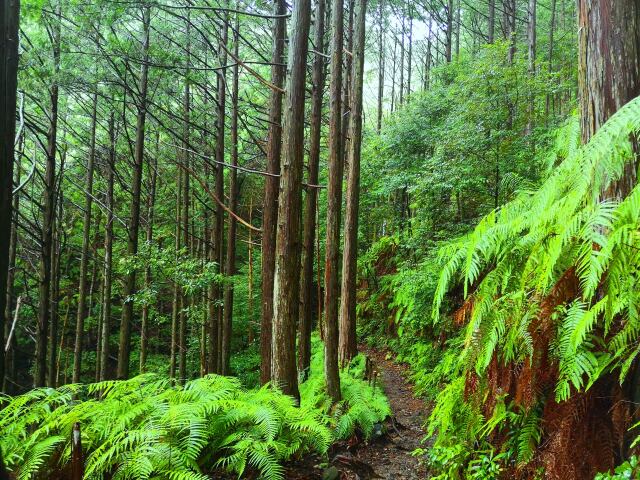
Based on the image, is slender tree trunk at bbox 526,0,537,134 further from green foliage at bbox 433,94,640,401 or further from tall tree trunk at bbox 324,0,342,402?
green foliage at bbox 433,94,640,401

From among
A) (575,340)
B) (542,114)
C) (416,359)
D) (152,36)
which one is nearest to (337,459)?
(575,340)

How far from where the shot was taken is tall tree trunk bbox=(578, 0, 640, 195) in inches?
91.4

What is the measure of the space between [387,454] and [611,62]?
502 centimetres

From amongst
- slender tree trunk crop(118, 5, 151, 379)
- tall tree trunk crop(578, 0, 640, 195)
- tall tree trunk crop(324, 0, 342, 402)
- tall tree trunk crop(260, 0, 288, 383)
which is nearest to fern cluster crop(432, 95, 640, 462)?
tall tree trunk crop(578, 0, 640, 195)

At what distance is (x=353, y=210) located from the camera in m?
8.96

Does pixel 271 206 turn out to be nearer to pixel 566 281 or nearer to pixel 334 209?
pixel 334 209

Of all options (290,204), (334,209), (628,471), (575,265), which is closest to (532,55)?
(334,209)

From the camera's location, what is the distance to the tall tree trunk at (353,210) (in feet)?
27.7

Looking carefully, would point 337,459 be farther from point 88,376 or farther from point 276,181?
point 88,376

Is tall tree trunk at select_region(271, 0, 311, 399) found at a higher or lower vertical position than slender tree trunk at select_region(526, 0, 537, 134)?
lower

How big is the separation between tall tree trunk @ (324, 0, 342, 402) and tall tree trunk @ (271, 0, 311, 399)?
1570mm

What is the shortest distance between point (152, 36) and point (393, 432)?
10375mm

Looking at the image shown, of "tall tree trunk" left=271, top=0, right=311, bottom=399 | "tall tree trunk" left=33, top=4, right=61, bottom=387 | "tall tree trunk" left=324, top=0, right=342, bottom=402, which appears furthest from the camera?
"tall tree trunk" left=33, top=4, right=61, bottom=387

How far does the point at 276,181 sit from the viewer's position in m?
7.82
